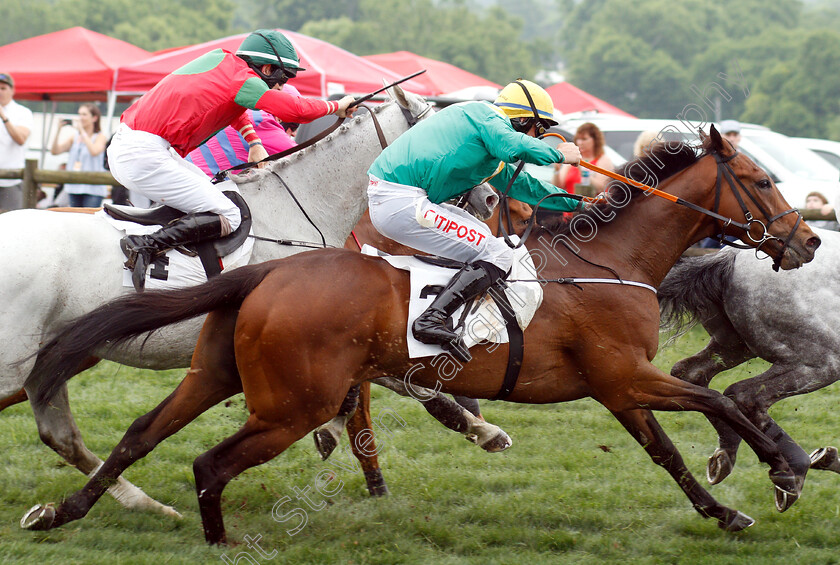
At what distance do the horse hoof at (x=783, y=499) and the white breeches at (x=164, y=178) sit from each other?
120 inches

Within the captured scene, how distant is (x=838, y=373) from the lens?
4.97m

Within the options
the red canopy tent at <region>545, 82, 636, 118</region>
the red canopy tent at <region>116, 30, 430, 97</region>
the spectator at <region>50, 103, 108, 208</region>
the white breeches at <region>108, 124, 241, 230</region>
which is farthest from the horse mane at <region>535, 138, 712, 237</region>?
the red canopy tent at <region>545, 82, 636, 118</region>

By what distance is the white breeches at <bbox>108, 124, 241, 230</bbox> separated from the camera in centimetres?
451

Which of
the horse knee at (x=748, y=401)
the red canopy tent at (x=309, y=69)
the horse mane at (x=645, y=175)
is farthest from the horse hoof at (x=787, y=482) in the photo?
the red canopy tent at (x=309, y=69)

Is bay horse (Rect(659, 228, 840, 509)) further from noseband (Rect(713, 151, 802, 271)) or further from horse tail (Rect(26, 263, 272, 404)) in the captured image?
horse tail (Rect(26, 263, 272, 404))

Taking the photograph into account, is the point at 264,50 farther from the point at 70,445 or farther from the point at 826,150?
the point at 826,150

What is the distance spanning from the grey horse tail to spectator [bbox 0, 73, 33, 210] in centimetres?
706

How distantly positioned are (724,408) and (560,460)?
64.6 inches

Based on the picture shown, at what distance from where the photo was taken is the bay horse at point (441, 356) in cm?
393

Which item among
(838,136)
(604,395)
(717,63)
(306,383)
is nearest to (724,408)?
(604,395)

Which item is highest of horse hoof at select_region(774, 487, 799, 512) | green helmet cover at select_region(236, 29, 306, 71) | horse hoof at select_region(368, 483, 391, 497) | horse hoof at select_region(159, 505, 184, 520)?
green helmet cover at select_region(236, 29, 306, 71)

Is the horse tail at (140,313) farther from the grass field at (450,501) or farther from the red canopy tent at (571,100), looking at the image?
the red canopy tent at (571,100)

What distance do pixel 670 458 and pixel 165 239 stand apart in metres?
2.64

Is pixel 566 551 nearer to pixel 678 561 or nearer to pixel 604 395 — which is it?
pixel 678 561
